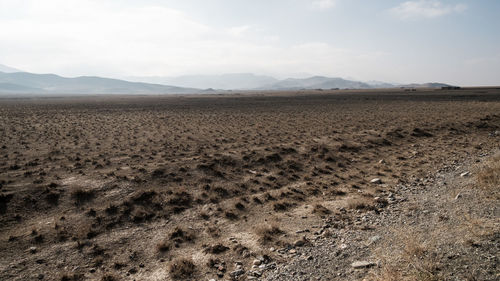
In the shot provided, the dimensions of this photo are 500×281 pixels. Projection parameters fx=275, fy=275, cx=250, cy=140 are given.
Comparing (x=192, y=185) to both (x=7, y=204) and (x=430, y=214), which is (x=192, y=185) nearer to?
(x=7, y=204)

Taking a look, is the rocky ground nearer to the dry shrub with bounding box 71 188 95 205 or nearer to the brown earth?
the brown earth

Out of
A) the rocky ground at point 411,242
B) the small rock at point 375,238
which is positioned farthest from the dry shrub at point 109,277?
the small rock at point 375,238

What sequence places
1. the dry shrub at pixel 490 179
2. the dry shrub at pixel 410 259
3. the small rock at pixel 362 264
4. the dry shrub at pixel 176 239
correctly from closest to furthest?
the dry shrub at pixel 410 259
the small rock at pixel 362 264
the dry shrub at pixel 176 239
the dry shrub at pixel 490 179

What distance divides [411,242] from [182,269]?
18.1 feet

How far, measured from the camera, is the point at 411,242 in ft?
21.4

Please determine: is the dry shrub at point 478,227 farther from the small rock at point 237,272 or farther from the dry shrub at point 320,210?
the small rock at point 237,272

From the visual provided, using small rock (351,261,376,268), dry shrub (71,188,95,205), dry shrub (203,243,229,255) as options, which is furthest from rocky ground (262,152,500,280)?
dry shrub (71,188,95,205)

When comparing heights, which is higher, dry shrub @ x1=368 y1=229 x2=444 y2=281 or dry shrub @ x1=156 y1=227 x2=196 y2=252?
dry shrub @ x1=368 y1=229 x2=444 y2=281

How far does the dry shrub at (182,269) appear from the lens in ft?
21.4

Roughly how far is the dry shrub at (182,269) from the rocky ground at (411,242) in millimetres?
1883

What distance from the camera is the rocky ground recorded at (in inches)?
218

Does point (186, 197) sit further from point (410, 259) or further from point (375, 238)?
point (410, 259)

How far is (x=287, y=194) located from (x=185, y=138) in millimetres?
13763

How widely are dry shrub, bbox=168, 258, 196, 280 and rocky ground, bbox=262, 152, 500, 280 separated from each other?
1883mm
